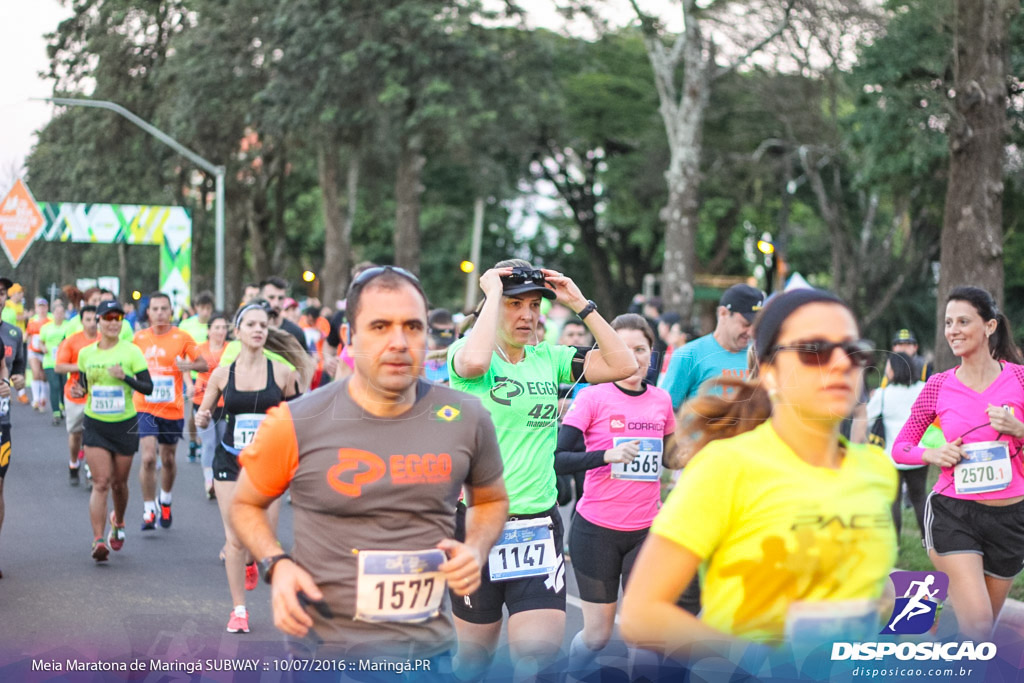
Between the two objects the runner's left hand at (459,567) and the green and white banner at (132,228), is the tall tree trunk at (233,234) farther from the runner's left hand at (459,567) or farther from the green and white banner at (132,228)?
the runner's left hand at (459,567)

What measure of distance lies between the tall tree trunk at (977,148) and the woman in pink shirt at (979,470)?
8.28 m

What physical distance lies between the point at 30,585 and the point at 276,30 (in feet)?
72.4

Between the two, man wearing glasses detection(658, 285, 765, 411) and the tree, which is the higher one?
the tree

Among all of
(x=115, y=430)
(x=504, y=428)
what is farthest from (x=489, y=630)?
(x=115, y=430)

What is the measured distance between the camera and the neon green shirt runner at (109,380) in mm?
9531

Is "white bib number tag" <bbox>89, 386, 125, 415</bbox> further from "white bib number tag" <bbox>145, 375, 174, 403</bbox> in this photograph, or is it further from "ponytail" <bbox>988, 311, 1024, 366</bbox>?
"ponytail" <bbox>988, 311, 1024, 366</bbox>

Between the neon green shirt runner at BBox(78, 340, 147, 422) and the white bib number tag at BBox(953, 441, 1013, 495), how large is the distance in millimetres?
6395

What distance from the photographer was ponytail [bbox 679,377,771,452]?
2971mm

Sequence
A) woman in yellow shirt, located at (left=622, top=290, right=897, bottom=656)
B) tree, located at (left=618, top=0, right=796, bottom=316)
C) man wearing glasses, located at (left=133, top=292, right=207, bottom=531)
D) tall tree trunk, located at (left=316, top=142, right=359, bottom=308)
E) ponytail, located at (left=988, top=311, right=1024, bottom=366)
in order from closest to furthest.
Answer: woman in yellow shirt, located at (left=622, top=290, right=897, bottom=656), ponytail, located at (left=988, top=311, right=1024, bottom=366), man wearing glasses, located at (left=133, top=292, right=207, bottom=531), tree, located at (left=618, top=0, right=796, bottom=316), tall tree trunk, located at (left=316, top=142, right=359, bottom=308)

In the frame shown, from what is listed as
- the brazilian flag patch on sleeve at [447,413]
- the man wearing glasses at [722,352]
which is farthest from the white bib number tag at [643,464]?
the brazilian flag patch on sleeve at [447,413]

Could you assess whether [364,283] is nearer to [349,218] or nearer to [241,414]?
[241,414]

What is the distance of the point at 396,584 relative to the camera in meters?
3.27

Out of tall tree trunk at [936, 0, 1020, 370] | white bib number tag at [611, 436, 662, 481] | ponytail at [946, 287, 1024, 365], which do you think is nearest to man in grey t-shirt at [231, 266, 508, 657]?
white bib number tag at [611, 436, 662, 481]

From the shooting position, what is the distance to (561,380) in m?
5.30
